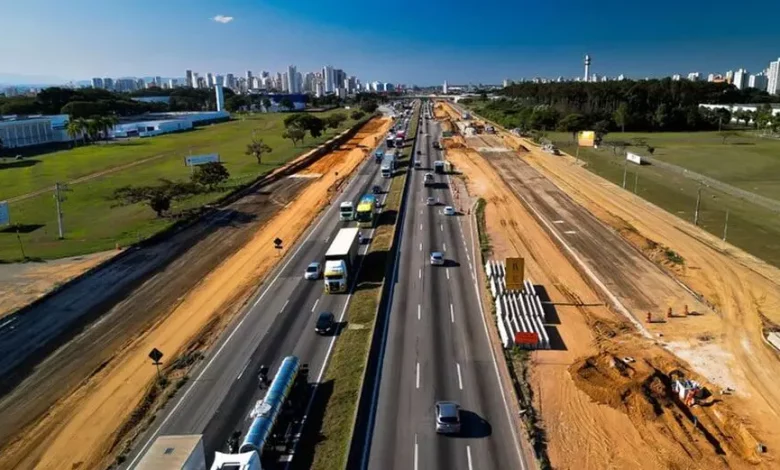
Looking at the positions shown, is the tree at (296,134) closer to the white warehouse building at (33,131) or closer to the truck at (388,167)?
the truck at (388,167)

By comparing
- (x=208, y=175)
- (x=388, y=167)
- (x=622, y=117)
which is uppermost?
(x=622, y=117)

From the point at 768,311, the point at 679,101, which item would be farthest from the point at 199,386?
the point at 679,101

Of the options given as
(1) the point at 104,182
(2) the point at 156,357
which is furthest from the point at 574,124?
(2) the point at 156,357

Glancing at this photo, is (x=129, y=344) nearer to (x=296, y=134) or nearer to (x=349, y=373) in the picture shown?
(x=349, y=373)

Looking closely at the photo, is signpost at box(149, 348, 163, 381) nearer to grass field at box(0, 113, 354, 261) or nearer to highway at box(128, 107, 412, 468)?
highway at box(128, 107, 412, 468)

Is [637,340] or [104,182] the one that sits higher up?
[104,182]

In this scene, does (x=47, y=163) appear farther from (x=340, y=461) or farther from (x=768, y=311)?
(x=768, y=311)
